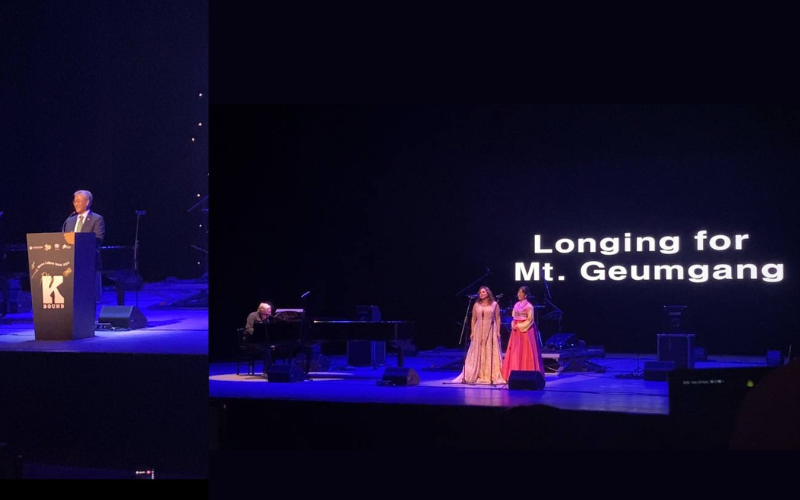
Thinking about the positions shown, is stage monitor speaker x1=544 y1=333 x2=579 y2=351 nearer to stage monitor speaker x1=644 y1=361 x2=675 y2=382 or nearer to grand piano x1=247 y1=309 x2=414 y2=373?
stage monitor speaker x1=644 y1=361 x2=675 y2=382

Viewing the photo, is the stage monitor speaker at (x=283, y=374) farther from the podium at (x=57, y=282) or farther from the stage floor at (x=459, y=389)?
the podium at (x=57, y=282)

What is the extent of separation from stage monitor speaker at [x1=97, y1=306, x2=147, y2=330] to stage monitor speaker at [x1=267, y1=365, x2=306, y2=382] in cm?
202

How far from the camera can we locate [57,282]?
693cm

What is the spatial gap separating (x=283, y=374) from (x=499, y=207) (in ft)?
16.1

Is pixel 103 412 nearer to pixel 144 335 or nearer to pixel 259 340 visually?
pixel 144 335

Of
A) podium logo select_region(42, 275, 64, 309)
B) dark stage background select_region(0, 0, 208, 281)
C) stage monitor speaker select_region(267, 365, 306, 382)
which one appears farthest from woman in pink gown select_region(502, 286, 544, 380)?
podium logo select_region(42, 275, 64, 309)

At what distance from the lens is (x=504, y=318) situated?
1134cm

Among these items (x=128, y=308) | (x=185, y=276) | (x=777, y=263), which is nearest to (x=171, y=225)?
(x=185, y=276)

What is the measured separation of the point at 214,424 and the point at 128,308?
182 centimetres

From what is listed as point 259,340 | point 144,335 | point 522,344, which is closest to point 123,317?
point 144,335

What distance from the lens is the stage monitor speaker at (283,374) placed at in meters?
9.84

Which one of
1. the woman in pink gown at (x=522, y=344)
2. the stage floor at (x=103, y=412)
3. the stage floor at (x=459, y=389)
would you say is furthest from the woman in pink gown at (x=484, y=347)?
the stage floor at (x=103, y=412)

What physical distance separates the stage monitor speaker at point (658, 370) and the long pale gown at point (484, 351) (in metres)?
1.65

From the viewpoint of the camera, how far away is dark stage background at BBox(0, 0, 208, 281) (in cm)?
1112
